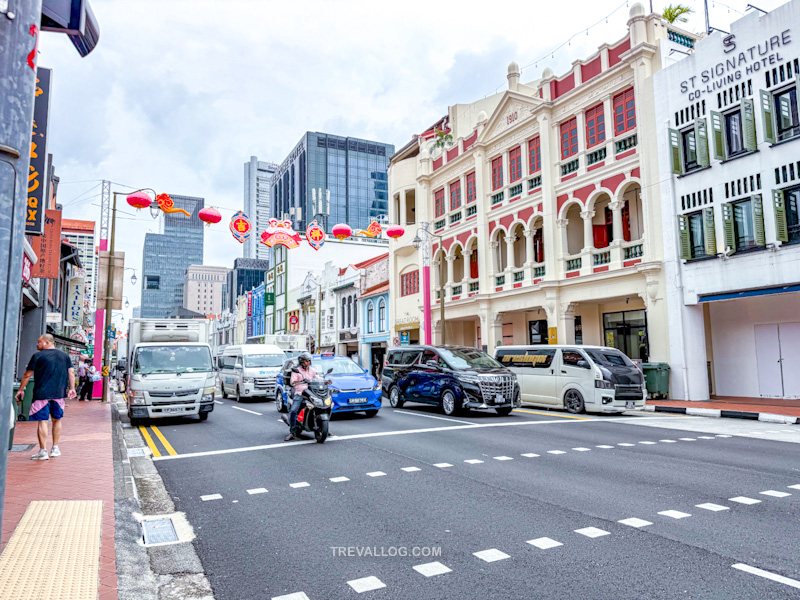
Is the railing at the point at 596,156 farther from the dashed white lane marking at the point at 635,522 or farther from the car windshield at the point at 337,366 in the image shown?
the dashed white lane marking at the point at 635,522

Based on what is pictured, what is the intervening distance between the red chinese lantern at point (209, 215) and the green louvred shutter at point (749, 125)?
16.2 m

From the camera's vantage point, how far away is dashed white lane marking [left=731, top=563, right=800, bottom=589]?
157 inches

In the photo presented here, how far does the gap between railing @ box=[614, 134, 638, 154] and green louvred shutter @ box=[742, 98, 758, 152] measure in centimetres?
404

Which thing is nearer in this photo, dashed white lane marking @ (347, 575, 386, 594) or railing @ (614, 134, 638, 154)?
dashed white lane marking @ (347, 575, 386, 594)

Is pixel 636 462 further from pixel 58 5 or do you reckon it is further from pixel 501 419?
pixel 58 5

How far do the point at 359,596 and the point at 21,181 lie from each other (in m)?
3.21

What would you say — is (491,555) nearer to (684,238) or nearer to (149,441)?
(149,441)

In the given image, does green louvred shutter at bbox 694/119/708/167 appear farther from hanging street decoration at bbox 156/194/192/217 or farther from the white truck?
hanging street decoration at bbox 156/194/192/217

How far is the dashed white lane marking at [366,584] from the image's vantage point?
4.06 m

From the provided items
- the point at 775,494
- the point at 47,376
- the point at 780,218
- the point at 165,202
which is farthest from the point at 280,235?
the point at 775,494

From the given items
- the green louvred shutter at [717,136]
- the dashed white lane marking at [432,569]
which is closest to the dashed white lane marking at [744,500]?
the dashed white lane marking at [432,569]

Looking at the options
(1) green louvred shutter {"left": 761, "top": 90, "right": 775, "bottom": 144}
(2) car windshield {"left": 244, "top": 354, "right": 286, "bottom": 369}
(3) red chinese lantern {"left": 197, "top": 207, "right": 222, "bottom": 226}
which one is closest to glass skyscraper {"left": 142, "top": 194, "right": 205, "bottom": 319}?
(2) car windshield {"left": 244, "top": 354, "right": 286, "bottom": 369}

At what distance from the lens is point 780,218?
651 inches

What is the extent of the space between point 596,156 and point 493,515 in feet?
65.0
